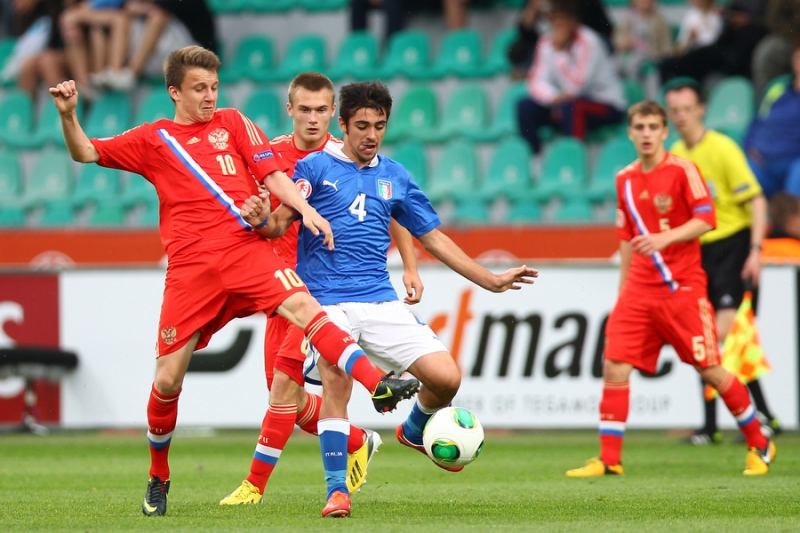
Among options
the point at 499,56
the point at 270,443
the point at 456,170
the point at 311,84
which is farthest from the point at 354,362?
the point at 499,56

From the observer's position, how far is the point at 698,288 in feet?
25.2

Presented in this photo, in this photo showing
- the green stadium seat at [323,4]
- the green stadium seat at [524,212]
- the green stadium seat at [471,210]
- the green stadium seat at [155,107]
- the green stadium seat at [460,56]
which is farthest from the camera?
the green stadium seat at [323,4]

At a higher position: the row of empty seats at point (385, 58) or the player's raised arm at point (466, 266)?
the row of empty seats at point (385, 58)

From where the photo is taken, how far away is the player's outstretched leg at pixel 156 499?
5.61 meters

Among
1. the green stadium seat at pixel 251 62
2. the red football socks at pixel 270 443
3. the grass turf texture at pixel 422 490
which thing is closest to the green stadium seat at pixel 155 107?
the green stadium seat at pixel 251 62

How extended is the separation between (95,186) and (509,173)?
16.6 ft

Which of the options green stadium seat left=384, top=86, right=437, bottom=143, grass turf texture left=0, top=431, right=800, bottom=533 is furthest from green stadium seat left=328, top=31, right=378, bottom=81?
grass turf texture left=0, top=431, right=800, bottom=533

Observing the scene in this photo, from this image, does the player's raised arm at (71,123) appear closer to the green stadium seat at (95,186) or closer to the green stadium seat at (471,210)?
the green stadium seat at (471,210)

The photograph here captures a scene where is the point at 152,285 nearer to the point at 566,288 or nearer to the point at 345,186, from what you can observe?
the point at 566,288

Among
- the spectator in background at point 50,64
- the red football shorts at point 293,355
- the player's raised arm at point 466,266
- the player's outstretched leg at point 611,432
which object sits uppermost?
the spectator in background at point 50,64

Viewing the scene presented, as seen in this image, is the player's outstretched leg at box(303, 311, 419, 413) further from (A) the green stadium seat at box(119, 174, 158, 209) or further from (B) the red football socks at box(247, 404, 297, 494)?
(A) the green stadium seat at box(119, 174, 158, 209)

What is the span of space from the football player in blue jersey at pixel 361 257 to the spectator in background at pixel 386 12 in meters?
9.40

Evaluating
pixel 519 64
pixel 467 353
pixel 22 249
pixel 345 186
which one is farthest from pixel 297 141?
pixel 519 64

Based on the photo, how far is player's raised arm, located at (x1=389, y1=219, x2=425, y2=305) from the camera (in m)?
6.34
